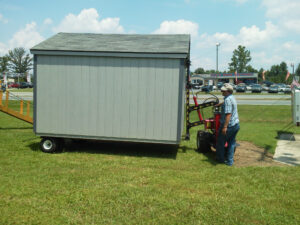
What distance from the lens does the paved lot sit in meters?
A: 7.85

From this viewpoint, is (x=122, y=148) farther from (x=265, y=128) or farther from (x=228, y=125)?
(x=265, y=128)

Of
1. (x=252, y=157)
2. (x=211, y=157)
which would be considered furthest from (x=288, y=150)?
(x=211, y=157)

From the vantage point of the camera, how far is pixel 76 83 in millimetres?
7930

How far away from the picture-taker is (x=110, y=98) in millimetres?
7840

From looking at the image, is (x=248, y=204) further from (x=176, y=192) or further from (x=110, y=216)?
(x=110, y=216)

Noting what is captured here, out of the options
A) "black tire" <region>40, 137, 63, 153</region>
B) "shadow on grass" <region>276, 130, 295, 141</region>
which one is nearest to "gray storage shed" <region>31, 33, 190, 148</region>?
"black tire" <region>40, 137, 63, 153</region>

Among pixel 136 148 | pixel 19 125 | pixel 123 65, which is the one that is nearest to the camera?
pixel 123 65

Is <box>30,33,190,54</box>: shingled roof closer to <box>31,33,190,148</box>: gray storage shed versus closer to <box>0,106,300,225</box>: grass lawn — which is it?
<box>31,33,190,148</box>: gray storage shed

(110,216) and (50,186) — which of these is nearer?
(110,216)

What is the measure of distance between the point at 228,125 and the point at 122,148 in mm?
3325

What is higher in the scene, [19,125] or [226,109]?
[226,109]

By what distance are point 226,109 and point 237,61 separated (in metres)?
85.2

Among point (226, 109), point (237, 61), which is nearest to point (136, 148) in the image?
point (226, 109)

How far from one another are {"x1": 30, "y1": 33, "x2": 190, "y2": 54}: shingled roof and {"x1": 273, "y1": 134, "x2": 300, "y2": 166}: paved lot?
12.5 ft
